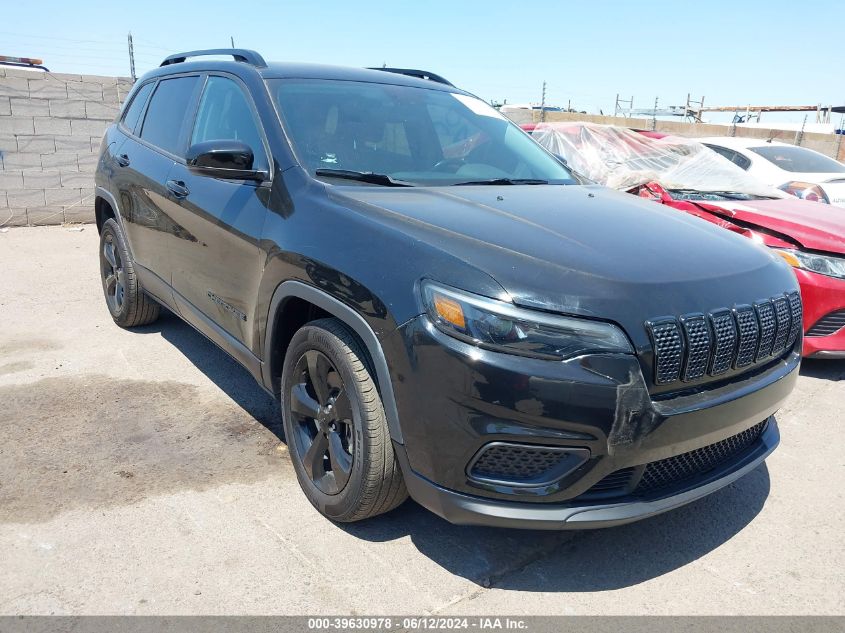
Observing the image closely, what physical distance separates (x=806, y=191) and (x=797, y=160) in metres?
1.64

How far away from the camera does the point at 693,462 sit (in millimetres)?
2461

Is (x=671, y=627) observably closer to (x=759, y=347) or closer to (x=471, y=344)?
(x=759, y=347)

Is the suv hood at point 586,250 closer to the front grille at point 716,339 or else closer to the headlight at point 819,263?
the front grille at point 716,339

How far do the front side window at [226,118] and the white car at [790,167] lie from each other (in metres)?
6.91

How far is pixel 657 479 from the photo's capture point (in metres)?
2.37

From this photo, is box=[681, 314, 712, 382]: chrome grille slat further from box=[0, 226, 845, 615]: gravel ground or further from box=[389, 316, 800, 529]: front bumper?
box=[0, 226, 845, 615]: gravel ground

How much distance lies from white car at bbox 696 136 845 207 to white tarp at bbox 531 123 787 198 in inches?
64.6

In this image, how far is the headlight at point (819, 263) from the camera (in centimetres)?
439

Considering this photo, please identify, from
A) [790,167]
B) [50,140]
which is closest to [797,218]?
[790,167]

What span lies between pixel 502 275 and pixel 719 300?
2.52ft

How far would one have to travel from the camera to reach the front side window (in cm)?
324

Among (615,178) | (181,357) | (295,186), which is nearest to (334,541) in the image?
(295,186)

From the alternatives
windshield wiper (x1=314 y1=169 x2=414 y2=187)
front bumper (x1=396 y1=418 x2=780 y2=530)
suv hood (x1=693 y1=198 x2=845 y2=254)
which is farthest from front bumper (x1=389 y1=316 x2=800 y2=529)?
suv hood (x1=693 y1=198 x2=845 y2=254)

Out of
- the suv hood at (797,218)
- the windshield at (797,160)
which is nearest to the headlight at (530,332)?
the suv hood at (797,218)
